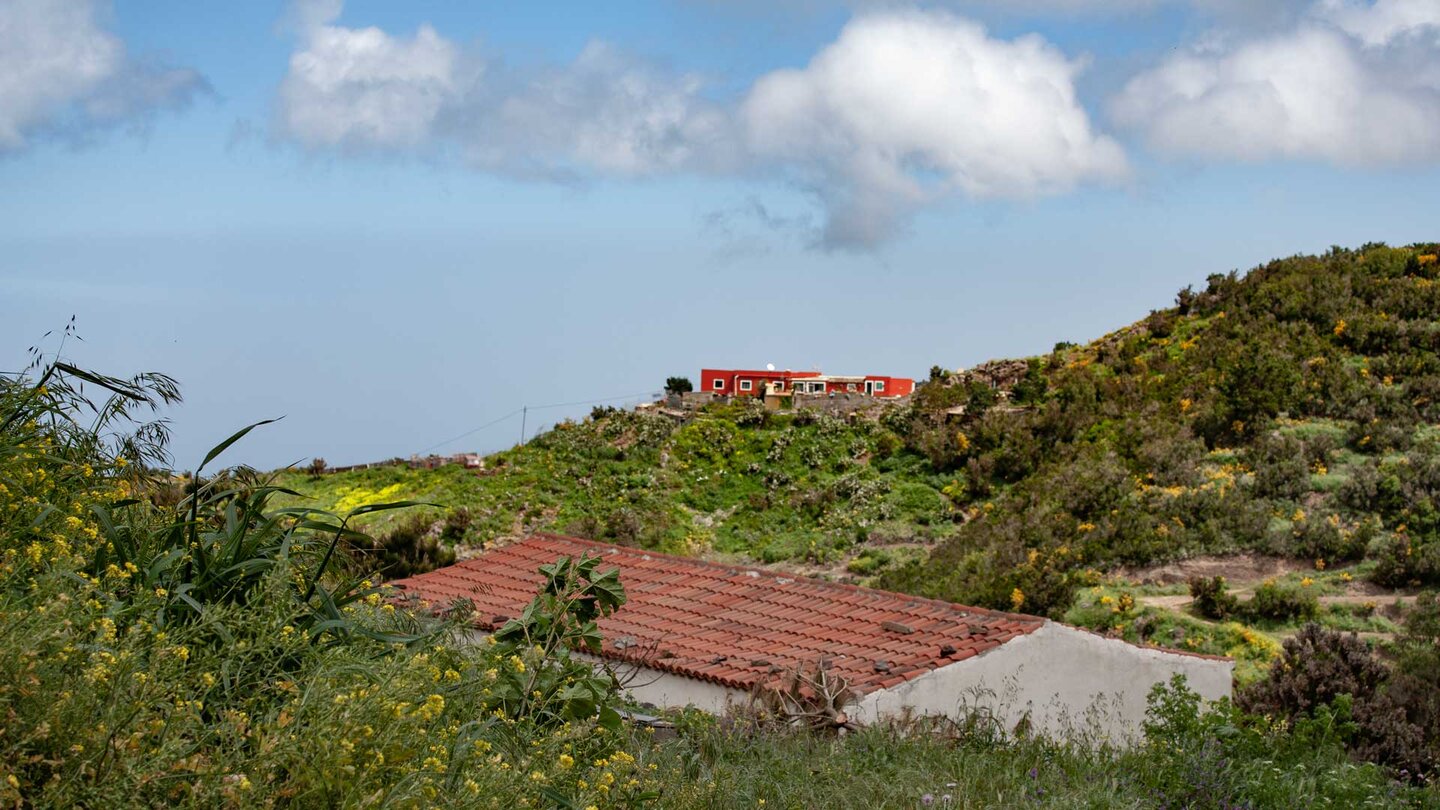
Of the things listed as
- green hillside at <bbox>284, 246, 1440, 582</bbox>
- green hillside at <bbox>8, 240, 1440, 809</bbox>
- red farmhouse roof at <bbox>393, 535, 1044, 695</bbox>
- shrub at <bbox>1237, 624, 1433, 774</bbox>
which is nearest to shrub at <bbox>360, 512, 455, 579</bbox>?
green hillside at <bbox>8, 240, 1440, 809</bbox>

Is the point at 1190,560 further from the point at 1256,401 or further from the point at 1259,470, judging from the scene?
the point at 1256,401

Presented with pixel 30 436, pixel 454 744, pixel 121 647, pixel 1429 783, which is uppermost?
pixel 30 436

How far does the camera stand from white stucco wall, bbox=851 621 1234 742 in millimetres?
11602

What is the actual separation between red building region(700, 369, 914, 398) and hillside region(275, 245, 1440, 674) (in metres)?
2.64

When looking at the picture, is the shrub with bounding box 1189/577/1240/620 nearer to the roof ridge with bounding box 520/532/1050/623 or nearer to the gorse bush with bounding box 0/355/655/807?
the roof ridge with bounding box 520/532/1050/623

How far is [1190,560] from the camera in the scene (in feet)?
67.5

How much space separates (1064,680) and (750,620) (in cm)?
335

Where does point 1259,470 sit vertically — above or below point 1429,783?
above

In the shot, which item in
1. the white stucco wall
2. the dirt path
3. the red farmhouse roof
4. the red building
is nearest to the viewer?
the white stucco wall

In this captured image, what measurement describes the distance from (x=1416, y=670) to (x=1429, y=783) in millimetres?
5223

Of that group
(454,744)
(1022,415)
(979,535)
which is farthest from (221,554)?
(1022,415)

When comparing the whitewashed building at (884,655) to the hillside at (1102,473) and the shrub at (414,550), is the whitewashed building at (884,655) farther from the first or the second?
the hillside at (1102,473)

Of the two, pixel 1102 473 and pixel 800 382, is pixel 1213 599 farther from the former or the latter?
pixel 800 382

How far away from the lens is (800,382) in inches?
1411
